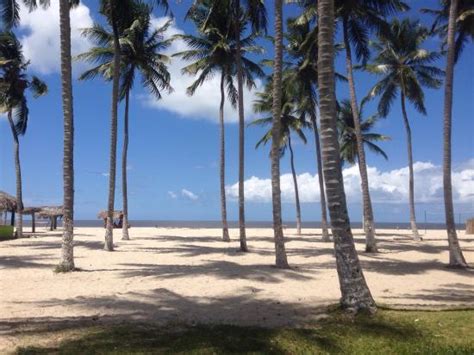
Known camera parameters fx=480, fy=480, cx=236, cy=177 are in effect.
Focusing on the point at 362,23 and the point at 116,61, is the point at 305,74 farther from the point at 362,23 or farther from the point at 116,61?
the point at 116,61

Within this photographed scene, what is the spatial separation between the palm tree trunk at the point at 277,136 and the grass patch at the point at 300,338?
284 inches

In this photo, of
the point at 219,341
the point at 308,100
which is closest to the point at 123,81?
the point at 308,100

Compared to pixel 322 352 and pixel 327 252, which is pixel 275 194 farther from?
pixel 322 352

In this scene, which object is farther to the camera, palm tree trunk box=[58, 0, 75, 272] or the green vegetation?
the green vegetation

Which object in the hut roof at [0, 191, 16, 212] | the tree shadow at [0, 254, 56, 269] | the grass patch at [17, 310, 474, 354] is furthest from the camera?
the hut roof at [0, 191, 16, 212]

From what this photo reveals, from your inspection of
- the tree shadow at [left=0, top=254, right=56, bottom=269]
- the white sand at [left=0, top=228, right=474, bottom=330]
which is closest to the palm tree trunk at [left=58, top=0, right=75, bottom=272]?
the white sand at [left=0, top=228, right=474, bottom=330]

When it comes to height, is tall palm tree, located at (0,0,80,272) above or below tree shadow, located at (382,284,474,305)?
above

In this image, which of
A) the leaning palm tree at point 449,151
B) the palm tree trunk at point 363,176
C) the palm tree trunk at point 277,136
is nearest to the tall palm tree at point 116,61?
the palm tree trunk at point 277,136

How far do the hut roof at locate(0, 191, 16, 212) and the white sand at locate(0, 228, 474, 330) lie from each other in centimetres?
1509

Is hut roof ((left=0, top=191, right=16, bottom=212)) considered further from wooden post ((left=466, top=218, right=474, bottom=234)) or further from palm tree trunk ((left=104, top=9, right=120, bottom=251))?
wooden post ((left=466, top=218, right=474, bottom=234))

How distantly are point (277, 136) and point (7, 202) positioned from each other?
2500cm

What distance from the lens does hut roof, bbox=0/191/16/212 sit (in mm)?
32562

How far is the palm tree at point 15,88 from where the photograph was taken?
2855 centimetres

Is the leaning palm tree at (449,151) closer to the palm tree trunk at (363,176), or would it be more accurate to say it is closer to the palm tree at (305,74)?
the palm tree trunk at (363,176)
